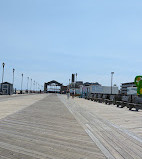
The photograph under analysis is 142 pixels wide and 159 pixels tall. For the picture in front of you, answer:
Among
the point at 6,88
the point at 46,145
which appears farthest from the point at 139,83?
the point at 6,88

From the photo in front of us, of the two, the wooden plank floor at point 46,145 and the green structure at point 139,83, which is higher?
the green structure at point 139,83

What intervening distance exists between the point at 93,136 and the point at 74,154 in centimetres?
201

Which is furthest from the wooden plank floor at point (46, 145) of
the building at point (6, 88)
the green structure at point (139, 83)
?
the building at point (6, 88)

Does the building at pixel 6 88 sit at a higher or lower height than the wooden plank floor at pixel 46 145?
higher

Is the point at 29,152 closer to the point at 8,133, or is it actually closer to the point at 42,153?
the point at 42,153

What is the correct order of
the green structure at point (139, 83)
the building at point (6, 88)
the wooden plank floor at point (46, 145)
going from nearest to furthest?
the wooden plank floor at point (46, 145) < the green structure at point (139, 83) < the building at point (6, 88)

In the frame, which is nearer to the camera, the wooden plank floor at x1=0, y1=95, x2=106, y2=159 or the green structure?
the wooden plank floor at x1=0, y1=95, x2=106, y2=159

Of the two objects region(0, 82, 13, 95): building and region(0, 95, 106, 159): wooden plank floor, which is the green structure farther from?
region(0, 82, 13, 95): building

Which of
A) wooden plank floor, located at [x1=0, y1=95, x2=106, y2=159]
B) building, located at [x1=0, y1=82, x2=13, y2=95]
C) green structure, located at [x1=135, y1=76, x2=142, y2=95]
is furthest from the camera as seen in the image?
building, located at [x1=0, y1=82, x2=13, y2=95]

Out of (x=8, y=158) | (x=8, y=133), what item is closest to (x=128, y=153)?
(x=8, y=158)

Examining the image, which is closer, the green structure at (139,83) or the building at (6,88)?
the green structure at (139,83)

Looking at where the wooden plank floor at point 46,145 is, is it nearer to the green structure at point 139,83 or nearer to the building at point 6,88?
the green structure at point 139,83

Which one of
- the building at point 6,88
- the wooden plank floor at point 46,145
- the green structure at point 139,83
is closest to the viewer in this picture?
the wooden plank floor at point 46,145

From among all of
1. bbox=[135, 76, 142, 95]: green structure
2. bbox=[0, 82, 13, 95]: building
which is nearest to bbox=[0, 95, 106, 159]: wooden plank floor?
bbox=[135, 76, 142, 95]: green structure
